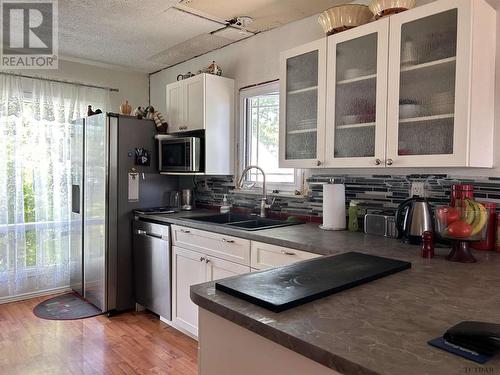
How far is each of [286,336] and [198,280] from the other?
1.90m

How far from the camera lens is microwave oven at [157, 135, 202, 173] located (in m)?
3.19

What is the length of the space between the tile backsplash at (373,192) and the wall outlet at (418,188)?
0.06 ft

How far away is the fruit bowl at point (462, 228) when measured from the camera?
1.58 metres

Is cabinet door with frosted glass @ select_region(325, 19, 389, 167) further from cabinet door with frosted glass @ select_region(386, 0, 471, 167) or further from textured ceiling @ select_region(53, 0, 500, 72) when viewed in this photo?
textured ceiling @ select_region(53, 0, 500, 72)

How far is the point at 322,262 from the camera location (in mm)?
1501

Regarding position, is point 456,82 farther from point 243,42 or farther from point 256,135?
Answer: point 243,42

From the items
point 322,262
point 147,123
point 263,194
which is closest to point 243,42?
point 147,123

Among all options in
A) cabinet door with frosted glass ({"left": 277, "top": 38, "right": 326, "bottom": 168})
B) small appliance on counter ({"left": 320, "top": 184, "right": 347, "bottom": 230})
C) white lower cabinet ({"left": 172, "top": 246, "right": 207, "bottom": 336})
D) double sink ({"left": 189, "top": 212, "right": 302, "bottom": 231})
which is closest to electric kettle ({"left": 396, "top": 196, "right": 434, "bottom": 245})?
small appliance on counter ({"left": 320, "top": 184, "right": 347, "bottom": 230})

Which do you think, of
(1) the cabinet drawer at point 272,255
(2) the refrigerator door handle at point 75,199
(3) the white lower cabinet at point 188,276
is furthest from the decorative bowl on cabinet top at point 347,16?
(2) the refrigerator door handle at point 75,199

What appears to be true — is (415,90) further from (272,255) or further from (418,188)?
(272,255)

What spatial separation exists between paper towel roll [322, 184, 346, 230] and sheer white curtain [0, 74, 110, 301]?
2.74 metres

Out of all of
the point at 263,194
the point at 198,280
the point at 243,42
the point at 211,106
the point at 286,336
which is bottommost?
the point at 198,280

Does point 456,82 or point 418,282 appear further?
point 456,82

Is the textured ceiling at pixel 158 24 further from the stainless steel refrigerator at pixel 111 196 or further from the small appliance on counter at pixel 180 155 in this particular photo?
the small appliance on counter at pixel 180 155
